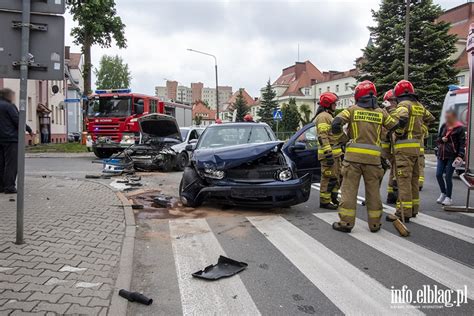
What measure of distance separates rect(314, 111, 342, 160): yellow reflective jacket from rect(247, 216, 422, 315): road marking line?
165cm

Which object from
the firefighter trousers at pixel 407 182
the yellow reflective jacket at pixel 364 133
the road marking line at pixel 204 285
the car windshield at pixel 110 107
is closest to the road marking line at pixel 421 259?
the firefighter trousers at pixel 407 182

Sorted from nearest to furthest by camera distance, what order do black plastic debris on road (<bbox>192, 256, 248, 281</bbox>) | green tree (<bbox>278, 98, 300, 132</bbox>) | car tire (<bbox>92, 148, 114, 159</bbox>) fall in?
black plastic debris on road (<bbox>192, 256, 248, 281</bbox>)
car tire (<bbox>92, 148, 114, 159</bbox>)
green tree (<bbox>278, 98, 300, 132</bbox>)

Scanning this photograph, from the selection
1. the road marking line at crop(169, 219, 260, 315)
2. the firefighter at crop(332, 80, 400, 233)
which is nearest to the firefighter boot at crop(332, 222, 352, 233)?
the firefighter at crop(332, 80, 400, 233)

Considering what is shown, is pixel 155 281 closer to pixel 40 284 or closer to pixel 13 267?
pixel 40 284

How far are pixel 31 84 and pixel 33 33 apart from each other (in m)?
28.4

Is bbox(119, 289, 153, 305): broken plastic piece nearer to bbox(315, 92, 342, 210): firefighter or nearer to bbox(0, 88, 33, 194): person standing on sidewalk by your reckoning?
bbox(315, 92, 342, 210): firefighter

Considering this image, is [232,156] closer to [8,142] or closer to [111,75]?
[8,142]

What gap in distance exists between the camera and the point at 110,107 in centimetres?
1852

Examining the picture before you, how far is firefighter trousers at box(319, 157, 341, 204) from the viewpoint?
24.7 ft

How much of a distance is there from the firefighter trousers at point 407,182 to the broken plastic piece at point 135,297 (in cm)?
418

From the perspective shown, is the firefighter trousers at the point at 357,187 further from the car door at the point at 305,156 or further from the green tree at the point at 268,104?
the green tree at the point at 268,104

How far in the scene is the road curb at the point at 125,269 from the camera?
3.46 metres

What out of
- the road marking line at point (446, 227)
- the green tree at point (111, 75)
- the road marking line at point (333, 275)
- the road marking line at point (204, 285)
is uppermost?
the green tree at point (111, 75)

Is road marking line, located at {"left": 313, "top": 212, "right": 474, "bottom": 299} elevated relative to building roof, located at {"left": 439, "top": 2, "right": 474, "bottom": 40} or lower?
lower
